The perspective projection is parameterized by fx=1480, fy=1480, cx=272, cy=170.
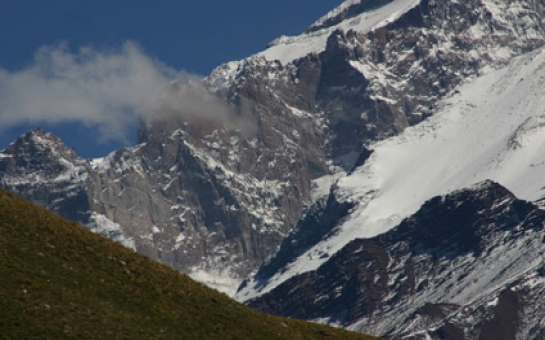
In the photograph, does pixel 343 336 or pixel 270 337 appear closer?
pixel 270 337

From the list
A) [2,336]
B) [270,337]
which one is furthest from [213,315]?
[2,336]

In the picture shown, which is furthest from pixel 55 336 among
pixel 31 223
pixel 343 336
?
pixel 343 336

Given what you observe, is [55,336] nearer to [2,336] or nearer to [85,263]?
[2,336]

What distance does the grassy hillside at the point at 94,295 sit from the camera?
82750 millimetres

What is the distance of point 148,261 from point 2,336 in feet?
67.1

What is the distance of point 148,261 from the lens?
97.4m

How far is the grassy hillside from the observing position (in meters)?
82.8

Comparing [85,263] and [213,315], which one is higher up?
[85,263]

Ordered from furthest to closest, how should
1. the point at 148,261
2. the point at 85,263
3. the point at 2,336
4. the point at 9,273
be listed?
the point at 148,261 < the point at 85,263 < the point at 9,273 < the point at 2,336

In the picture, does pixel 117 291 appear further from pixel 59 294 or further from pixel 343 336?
pixel 343 336

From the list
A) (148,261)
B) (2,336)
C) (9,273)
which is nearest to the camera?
(2,336)

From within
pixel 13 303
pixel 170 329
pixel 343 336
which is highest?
pixel 13 303

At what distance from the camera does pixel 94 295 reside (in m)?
87.4

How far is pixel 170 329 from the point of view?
87.4 metres
